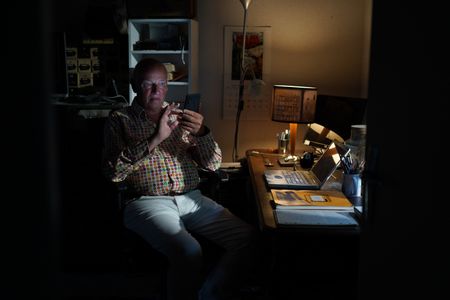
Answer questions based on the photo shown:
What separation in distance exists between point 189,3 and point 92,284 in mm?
1821

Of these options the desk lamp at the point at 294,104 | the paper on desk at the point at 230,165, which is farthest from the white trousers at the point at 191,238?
the desk lamp at the point at 294,104

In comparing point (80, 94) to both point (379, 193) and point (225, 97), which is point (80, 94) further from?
point (379, 193)

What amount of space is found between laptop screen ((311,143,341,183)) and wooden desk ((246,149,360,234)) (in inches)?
2.1

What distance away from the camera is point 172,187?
2545 millimetres

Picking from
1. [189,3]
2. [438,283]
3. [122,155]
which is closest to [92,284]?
[122,155]

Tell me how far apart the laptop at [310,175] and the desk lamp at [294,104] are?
49 cm

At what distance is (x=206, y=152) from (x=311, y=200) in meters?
0.72

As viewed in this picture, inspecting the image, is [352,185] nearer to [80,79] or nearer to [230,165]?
[230,165]

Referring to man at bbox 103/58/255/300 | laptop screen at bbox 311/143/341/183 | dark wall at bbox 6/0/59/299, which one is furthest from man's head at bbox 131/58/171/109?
dark wall at bbox 6/0/59/299

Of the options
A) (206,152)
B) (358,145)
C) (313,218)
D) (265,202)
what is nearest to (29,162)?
(313,218)

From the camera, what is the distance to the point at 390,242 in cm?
117

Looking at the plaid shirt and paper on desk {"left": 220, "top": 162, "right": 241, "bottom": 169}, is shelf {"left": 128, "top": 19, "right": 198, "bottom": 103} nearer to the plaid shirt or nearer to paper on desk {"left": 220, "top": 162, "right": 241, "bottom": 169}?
paper on desk {"left": 220, "top": 162, "right": 241, "bottom": 169}

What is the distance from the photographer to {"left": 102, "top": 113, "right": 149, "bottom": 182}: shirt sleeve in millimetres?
2420

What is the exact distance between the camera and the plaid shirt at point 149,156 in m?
2.44
